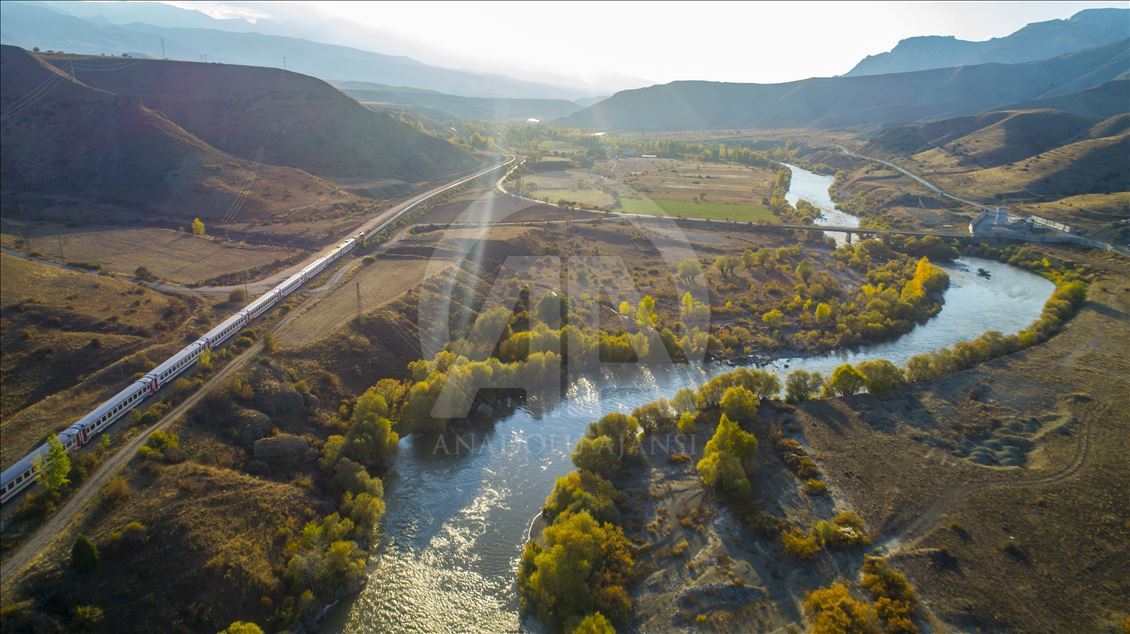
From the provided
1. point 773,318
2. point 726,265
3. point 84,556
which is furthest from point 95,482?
point 726,265

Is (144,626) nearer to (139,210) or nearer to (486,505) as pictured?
(486,505)

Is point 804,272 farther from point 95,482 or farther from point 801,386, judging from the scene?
point 95,482

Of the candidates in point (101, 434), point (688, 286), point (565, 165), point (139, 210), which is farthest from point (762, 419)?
point (565, 165)

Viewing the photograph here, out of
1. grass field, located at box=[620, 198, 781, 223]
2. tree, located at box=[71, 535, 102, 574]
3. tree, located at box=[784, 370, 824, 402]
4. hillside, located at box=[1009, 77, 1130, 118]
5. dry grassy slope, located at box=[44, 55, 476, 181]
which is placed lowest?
tree, located at box=[71, 535, 102, 574]

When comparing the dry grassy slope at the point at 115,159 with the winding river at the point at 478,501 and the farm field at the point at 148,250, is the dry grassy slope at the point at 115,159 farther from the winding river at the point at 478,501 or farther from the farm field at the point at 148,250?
the winding river at the point at 478,501

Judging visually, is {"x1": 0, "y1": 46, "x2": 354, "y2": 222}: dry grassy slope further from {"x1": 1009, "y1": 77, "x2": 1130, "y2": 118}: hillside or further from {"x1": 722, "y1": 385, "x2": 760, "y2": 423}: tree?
{"x1": 1009, "y1": 77, "x2": 1130, "y2": 118}: hillside

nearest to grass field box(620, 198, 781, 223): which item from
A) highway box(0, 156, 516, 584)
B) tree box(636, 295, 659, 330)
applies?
tree box(636, 295, 659, 330)
